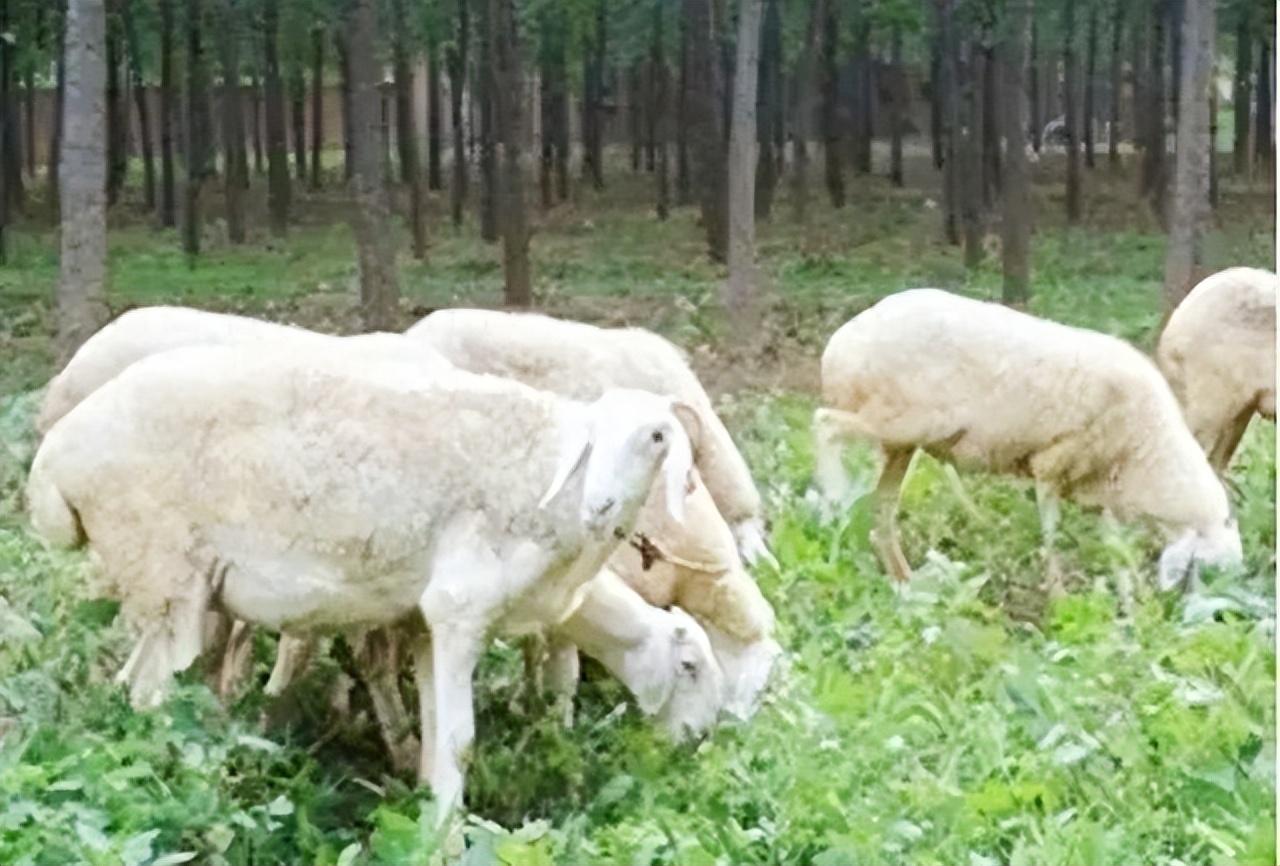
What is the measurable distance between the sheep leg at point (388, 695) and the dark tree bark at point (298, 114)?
19.1 m

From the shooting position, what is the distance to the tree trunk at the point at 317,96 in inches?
947

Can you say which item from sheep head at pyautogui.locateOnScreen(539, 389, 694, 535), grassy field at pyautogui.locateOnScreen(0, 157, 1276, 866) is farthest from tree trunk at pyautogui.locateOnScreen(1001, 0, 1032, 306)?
sheep head at pyautogui.locateOnScreen(539, 389, 694, 535)

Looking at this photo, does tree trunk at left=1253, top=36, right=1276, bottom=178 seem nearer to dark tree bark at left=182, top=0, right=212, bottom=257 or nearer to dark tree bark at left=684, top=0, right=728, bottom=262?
dark tree bark at left=684, top=0, right=728, bottom=262

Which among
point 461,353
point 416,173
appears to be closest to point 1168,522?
point 461,353

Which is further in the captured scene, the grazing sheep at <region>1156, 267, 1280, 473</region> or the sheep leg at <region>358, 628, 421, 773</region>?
the grazing sheep at <region>1156, 267, 1280, 473</region>

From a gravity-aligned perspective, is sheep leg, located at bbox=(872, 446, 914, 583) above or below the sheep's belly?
below

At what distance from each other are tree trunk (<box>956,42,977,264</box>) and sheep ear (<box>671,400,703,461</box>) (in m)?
12.1

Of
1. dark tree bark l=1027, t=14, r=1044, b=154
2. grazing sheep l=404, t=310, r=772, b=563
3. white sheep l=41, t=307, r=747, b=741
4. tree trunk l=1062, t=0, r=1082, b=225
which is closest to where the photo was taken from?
white sheep l=41, t=307, r=747, b=741

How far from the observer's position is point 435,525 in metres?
5.81

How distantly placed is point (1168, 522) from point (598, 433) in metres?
3.58

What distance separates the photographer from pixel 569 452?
5.82m

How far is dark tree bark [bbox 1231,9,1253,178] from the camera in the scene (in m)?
21.7

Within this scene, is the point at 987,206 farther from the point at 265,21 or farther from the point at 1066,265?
the point at 265,21

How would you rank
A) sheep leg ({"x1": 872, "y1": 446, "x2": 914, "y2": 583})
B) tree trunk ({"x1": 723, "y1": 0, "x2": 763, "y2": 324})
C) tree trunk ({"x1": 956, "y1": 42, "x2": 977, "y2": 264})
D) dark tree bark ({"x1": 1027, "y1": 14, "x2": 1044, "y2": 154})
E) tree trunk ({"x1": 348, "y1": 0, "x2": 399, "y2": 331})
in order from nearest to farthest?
sheep leg ({"x1": 872, "y1": 446, "x2": 914, "y2": 583}) → tree trunk ({"x1": 723, "y1": 0, "x2": 763, "y2": 324}) → tree trunk ({"x1": 348, "y1": 0, "x2": 399, "y2": 331}) → tree trunk ({"x1": 956, "y1": 42, "x2": 977, "y2": 264}) → dark tree bark ({"x1": 1027, "y1": 14, "x2": 1044, "y2": 154})
